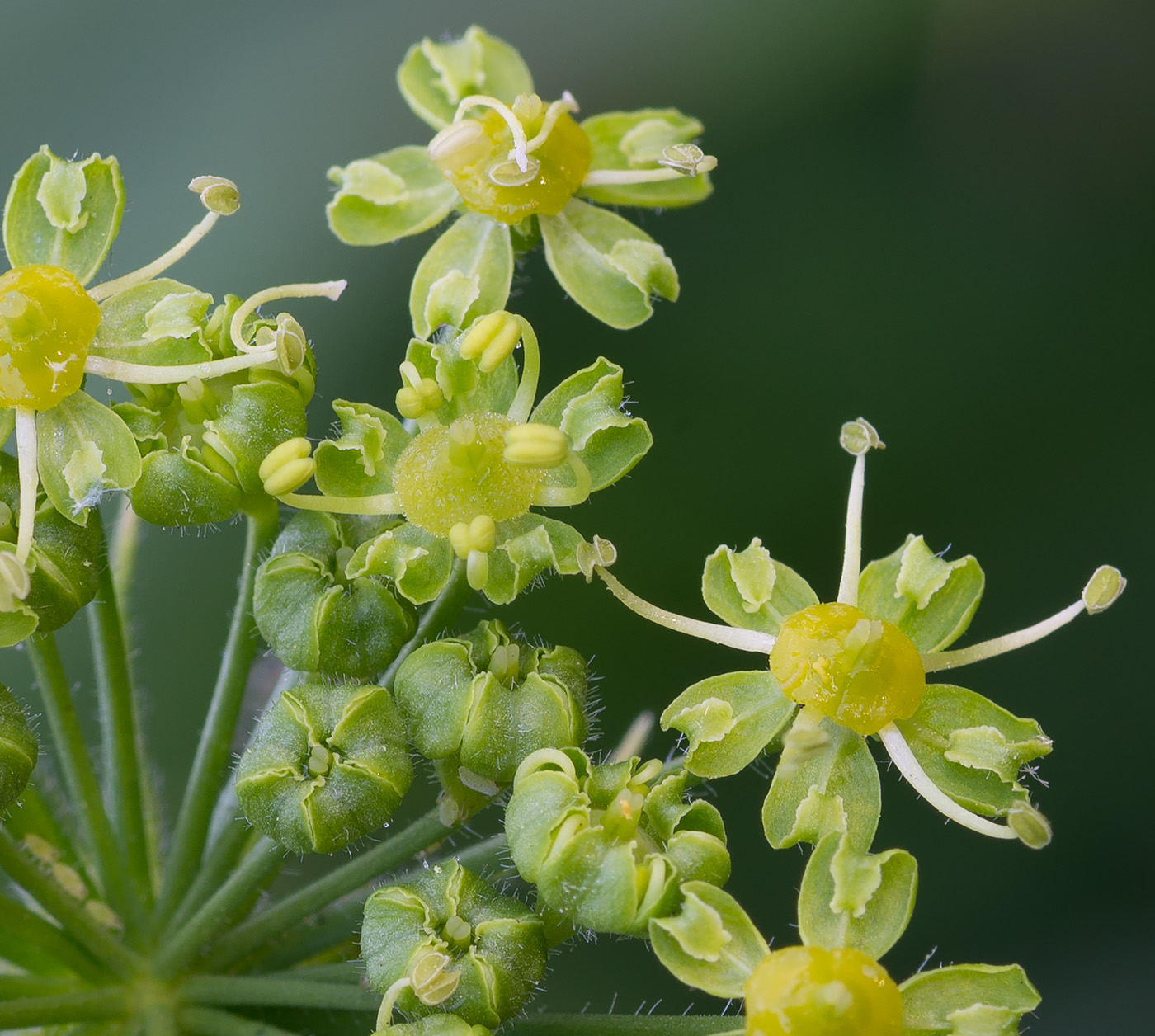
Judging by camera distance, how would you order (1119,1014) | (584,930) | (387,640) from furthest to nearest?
(1119,1014) < (387,640) < (584,930)

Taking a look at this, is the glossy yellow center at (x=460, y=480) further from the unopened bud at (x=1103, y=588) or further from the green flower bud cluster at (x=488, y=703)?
the unopened bud at (x=1103, y=588)

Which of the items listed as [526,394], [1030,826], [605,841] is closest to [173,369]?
[526,394]

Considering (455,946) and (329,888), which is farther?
(329,888)

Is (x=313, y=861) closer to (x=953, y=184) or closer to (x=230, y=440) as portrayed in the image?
(x=230, y=440)

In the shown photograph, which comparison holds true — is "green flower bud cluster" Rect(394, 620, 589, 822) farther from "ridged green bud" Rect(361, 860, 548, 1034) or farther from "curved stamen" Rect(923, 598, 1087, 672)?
"curved stamen" Rect(923, 598, 1087, 672)

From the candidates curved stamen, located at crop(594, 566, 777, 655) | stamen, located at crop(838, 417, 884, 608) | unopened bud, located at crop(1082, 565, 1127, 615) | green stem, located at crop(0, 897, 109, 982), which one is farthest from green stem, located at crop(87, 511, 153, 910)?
unopened bud, located at crop(1082, 565, 1127, 615)

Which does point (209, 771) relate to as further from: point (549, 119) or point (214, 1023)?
point (549, 119)

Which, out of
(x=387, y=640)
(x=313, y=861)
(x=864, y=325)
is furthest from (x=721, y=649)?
(x=387, y=640)
